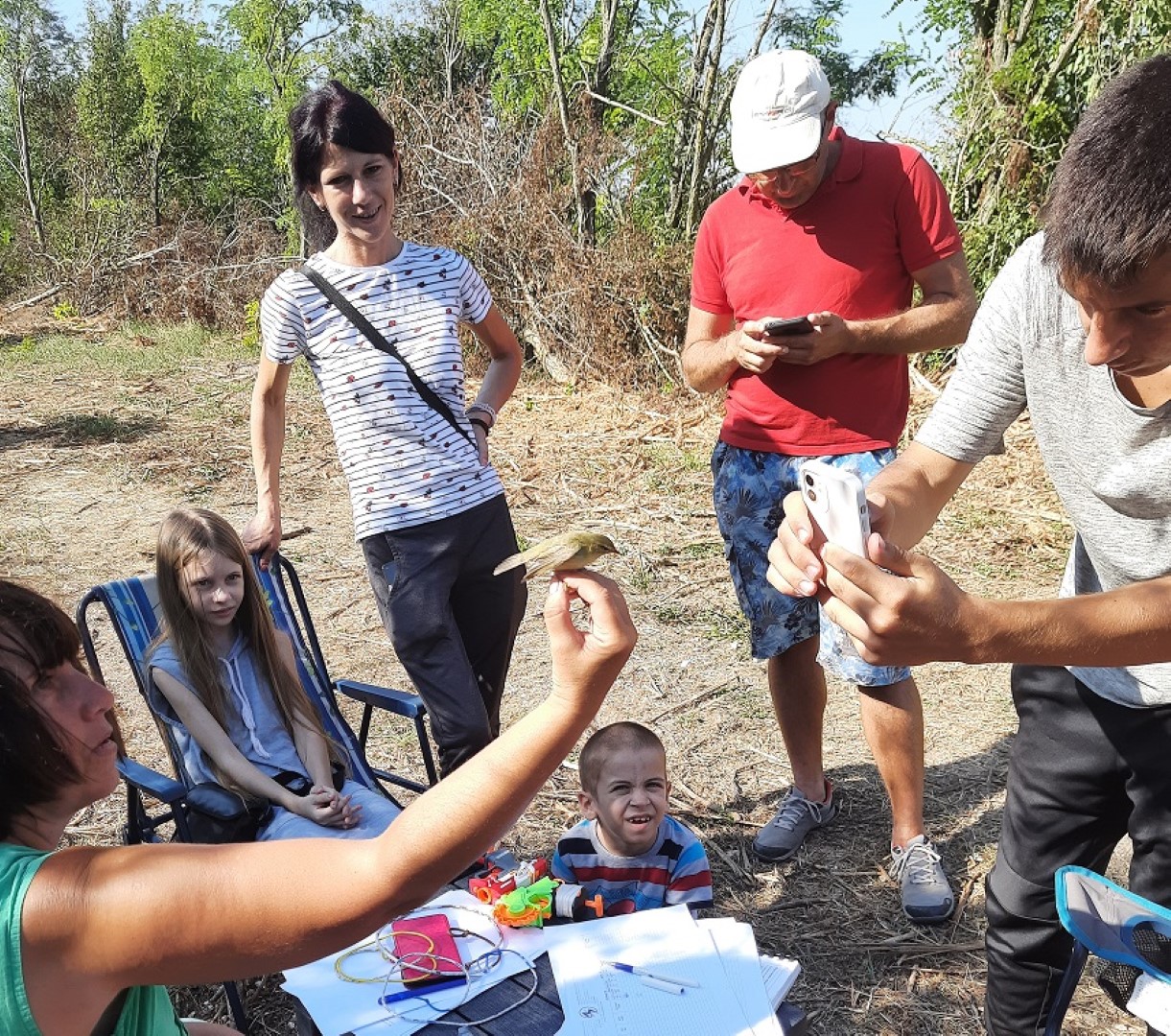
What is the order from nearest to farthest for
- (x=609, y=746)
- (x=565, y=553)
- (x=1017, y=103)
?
(x=565, y=553) → (x=609, y=746) → (x=1017, y=103)

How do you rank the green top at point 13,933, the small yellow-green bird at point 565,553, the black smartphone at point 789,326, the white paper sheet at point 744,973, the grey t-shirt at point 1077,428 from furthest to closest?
the black smartphone at point 789,326
the white paper sheet at point 744,973
the grey t-shirt at point 1077,428
the small yellow-green bird at point 565,553
the green top at point 13,933

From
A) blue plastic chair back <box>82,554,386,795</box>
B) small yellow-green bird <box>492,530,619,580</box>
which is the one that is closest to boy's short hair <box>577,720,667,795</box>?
blue plastic chair back <box>82,554,386,795</box>


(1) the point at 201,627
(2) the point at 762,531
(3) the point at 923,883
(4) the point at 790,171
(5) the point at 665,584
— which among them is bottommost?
(3) the point at 923,883

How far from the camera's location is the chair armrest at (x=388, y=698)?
11.4ft

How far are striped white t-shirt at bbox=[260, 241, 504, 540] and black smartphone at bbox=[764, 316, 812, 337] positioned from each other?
1036mm

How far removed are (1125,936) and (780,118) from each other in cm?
246

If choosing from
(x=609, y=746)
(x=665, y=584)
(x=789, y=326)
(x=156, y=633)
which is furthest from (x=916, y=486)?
(x=665, y=584)

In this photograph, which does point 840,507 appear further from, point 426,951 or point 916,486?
point 426,951

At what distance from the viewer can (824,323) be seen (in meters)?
3.28

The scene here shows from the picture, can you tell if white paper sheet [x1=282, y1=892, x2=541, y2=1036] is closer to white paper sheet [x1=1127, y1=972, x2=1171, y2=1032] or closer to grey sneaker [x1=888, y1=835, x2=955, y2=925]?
white paper sheet [x1=1127, y1=972, x2=1171, y2=1032]

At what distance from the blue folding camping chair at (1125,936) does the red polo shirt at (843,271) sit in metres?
1.78

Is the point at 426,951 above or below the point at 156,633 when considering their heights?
below

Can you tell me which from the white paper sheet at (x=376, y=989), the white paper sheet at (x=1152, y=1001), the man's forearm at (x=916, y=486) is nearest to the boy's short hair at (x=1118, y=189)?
the man's forearm at (x=916, y=486)

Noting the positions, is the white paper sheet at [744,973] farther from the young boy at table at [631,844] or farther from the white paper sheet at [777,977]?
the young boy at table at [631,844]
